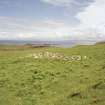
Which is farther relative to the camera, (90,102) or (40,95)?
(40,95)

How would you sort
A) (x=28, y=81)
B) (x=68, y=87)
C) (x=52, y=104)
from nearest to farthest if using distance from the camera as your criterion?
1. (x=52, y=104)
2. (x=68, y=87)
3. (x=28, y=81)

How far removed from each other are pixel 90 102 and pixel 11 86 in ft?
35.6

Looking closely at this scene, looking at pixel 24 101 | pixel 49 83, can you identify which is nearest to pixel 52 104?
pixel 24 101

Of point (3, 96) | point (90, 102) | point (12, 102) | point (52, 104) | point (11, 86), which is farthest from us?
point (11, 86)

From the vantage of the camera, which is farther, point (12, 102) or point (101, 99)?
point (12, 102)

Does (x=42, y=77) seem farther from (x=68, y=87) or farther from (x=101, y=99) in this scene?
(x=101, y=99)

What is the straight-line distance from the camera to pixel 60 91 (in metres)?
21.6

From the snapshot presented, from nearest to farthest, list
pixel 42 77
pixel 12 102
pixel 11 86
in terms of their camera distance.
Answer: pixel 12 102
pixel 11 86
pixel 42 77

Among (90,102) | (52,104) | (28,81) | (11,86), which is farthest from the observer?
(28,81)

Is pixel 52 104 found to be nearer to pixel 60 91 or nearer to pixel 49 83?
pixel 60 91

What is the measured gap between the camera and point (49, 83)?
985 inches

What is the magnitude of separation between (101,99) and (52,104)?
145 inches

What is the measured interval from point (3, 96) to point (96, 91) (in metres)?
8.16

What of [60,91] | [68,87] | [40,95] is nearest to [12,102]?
[40,95]
